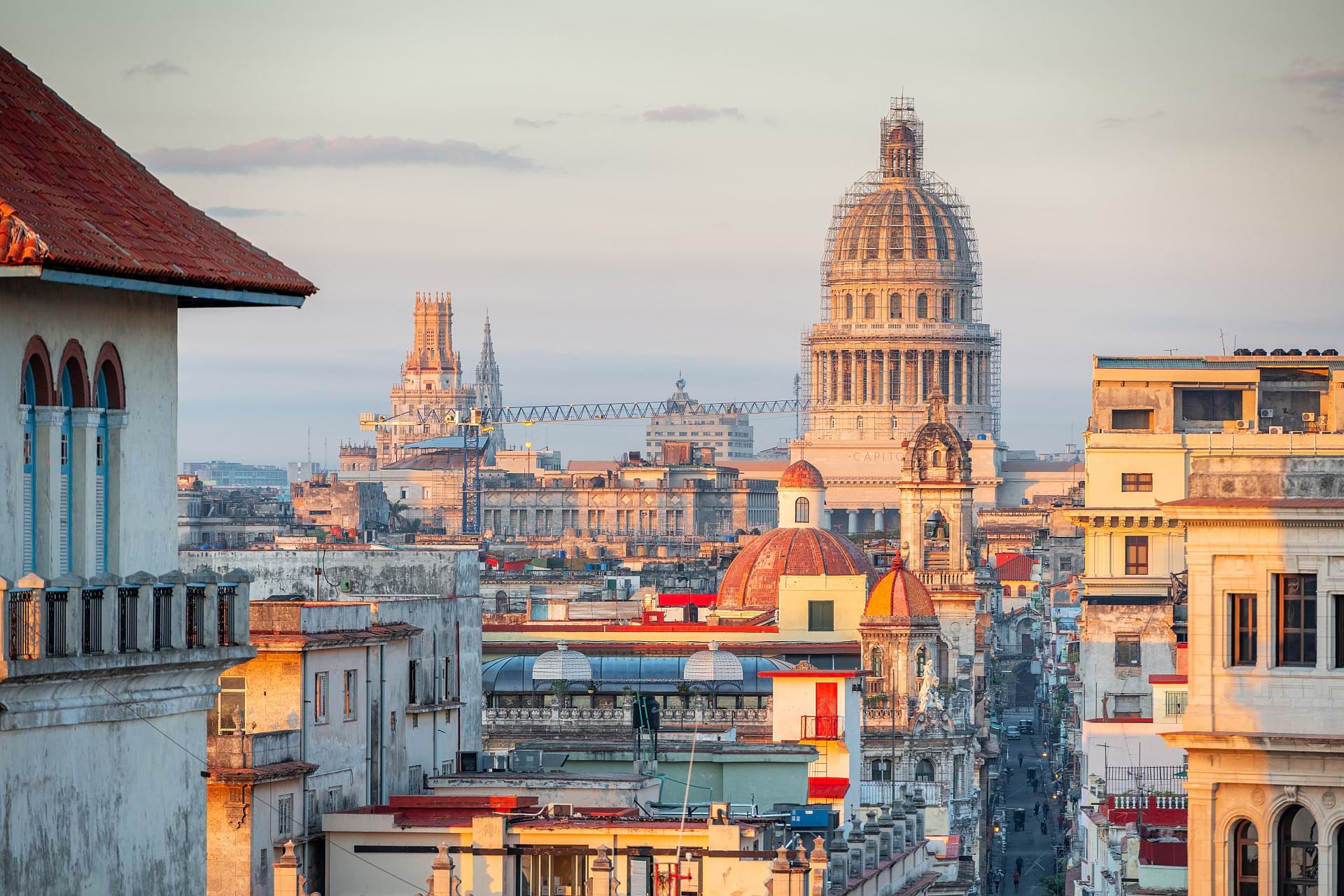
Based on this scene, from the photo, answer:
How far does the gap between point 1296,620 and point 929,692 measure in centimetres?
8655

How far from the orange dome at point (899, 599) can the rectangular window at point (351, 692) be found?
83642 mm

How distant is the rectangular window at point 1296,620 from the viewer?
37.7 meters

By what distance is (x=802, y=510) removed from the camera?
563 ft

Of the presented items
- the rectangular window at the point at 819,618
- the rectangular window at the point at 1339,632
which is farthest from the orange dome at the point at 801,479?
the rectangular window at the point at 1339,632

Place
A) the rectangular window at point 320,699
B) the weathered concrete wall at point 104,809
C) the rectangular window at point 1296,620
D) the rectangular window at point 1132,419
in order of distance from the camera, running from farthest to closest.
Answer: the rectangular window at point 1132,419
the rectangular window at point 320,699
the rectangular window at point 1296,620
the weathered concrete wall at point 104,809

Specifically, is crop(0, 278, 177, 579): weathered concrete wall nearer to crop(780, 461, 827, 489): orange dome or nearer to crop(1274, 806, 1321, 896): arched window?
crop(1274, 806, 1321, 896): arched window

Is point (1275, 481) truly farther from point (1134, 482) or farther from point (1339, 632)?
point (1134, 482)

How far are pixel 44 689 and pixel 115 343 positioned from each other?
9.18ft

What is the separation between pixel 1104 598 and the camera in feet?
341

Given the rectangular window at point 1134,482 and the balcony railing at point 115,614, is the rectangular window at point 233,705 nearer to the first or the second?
the balcony railing at point 115,614

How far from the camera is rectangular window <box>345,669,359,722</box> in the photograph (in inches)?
1921

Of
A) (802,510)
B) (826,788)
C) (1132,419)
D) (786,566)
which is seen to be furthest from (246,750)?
(802,510)

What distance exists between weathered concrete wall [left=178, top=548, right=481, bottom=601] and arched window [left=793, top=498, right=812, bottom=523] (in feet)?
352

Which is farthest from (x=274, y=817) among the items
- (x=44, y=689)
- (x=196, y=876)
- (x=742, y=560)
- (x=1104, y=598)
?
(x=742, y=560)
